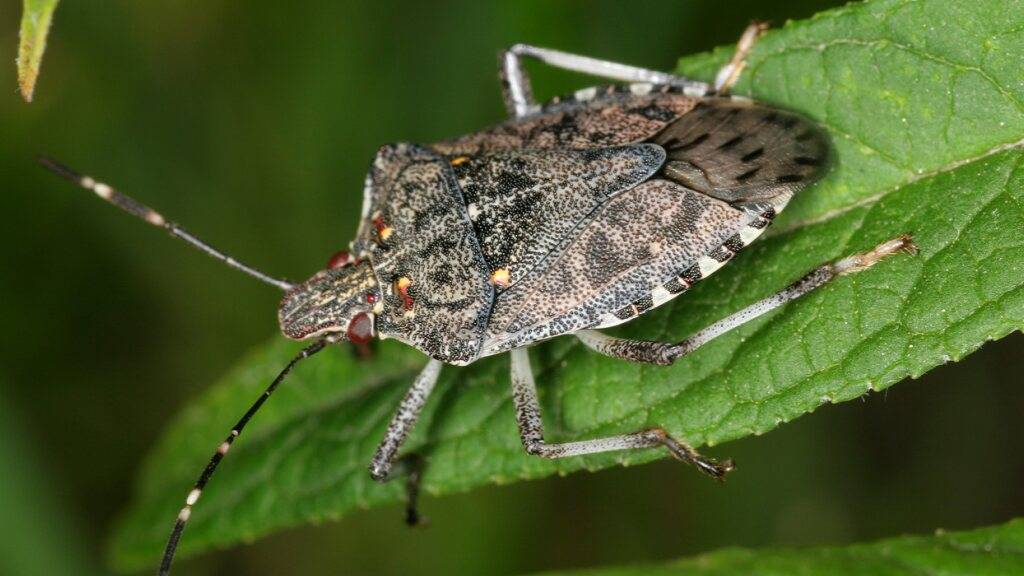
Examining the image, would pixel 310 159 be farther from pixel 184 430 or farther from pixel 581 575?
pixel 581 575

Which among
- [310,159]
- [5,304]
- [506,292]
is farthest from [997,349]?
[5,304]

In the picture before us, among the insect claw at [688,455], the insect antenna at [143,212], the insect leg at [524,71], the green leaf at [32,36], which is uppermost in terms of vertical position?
the insect leg at [524,71]

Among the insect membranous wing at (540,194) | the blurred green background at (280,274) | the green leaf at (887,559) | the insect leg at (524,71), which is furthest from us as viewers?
the blurred green background at (280,274)

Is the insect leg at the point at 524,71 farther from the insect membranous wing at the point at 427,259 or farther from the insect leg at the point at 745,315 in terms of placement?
the insect leg at the point at 745,315

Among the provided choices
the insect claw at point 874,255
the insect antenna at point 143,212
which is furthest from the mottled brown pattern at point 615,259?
the insect antenna at point 143,212

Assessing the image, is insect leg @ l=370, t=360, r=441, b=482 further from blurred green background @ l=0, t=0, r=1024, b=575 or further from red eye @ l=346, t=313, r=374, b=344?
blurred green background @ l=0, t=0, r=1024, b=575

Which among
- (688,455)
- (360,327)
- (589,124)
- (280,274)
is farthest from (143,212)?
(688,455)

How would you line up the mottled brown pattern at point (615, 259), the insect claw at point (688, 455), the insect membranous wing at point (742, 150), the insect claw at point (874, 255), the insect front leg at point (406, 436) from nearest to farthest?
1. the insect claw at point (874, 255)
2. the insect claw at point (688, 455)
3. the insect membranous wing at point (742, 150)
4. the mottled brown pattern at point (615, 259)
5. the insect front leg at point (406, 436)

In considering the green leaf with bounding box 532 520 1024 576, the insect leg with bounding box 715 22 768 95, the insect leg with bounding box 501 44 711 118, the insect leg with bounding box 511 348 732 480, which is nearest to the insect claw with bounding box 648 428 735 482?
the insect leg with bounding box 511 348 732 480
